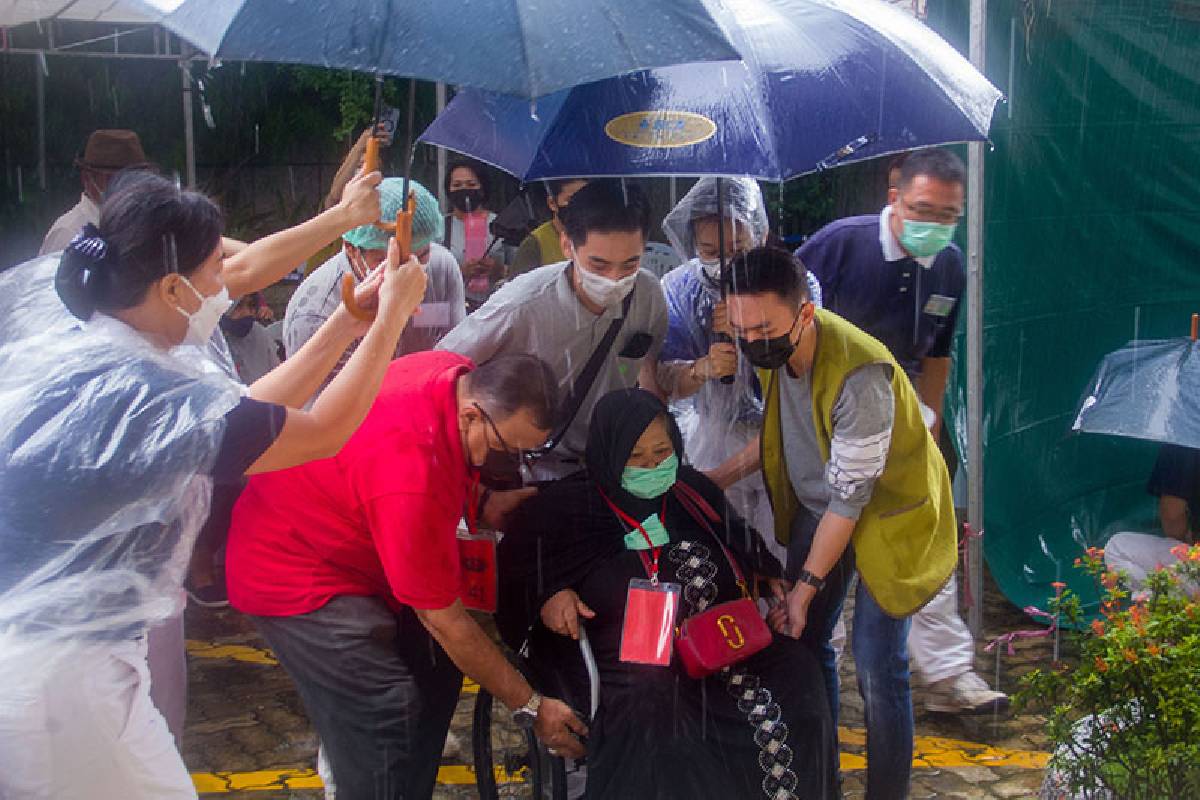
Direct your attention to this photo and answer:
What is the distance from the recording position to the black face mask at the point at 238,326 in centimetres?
585

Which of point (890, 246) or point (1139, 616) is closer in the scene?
point (1139, 616)

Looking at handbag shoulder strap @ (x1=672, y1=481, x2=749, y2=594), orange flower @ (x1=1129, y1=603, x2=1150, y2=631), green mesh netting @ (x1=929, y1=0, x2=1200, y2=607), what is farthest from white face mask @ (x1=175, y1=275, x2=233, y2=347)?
green mesh netting @ (x1=929, y1=0, x2=1200, y2=607)

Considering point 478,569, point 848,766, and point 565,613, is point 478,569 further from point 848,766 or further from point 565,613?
point 848,766

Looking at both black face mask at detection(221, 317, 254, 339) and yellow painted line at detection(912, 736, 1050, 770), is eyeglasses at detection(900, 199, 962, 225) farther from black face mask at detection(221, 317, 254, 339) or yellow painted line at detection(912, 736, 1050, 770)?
black face mask at detection(221, 317, 254, 339)

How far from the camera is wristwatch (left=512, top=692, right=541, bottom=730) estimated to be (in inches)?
133

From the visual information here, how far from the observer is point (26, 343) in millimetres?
2529

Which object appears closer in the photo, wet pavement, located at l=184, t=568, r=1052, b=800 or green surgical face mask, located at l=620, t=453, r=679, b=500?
green surgical face mask, located at l=620, t=453, r=679, b=500

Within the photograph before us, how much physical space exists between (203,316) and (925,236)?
286cm

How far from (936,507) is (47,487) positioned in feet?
7.76

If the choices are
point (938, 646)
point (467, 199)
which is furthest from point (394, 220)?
point (938, 646)

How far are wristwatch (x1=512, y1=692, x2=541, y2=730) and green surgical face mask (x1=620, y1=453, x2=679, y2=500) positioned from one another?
638mm

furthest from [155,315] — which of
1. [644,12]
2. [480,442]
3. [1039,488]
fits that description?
[1039,488]

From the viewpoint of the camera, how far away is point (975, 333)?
5367mm

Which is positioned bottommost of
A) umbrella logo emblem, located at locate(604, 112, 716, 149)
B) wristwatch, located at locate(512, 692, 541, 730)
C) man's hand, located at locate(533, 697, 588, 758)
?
man's hand, located at locate(533, 697, 588, 758)
